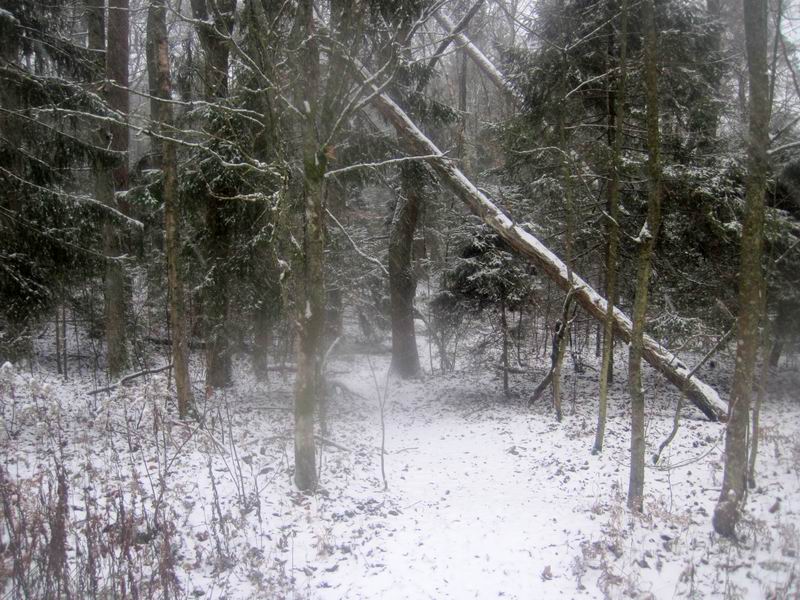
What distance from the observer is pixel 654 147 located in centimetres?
525

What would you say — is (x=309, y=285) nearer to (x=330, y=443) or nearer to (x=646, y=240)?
(x=330, y=443)

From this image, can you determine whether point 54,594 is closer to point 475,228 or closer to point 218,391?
point 218,391

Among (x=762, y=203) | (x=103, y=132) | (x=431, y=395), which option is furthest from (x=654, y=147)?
(x=103, y=132)

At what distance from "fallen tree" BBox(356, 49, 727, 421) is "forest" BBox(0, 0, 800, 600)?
6 centimetres

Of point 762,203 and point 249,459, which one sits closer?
point 762,203

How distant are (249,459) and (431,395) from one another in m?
6.61

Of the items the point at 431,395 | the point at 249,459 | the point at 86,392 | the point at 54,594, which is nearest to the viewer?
the point at 54,594

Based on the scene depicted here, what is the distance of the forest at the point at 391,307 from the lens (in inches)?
189

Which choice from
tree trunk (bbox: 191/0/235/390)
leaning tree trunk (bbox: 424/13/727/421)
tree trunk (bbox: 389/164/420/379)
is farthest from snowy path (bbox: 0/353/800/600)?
tree trunk (bbox: 389/164/420/379)

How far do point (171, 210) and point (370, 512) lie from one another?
5199 mm

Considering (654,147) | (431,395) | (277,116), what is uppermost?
(277,116)

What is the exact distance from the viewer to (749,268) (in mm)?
4820

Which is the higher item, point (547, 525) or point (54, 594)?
point (54, 594)

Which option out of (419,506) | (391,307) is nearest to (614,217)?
(419,506)
